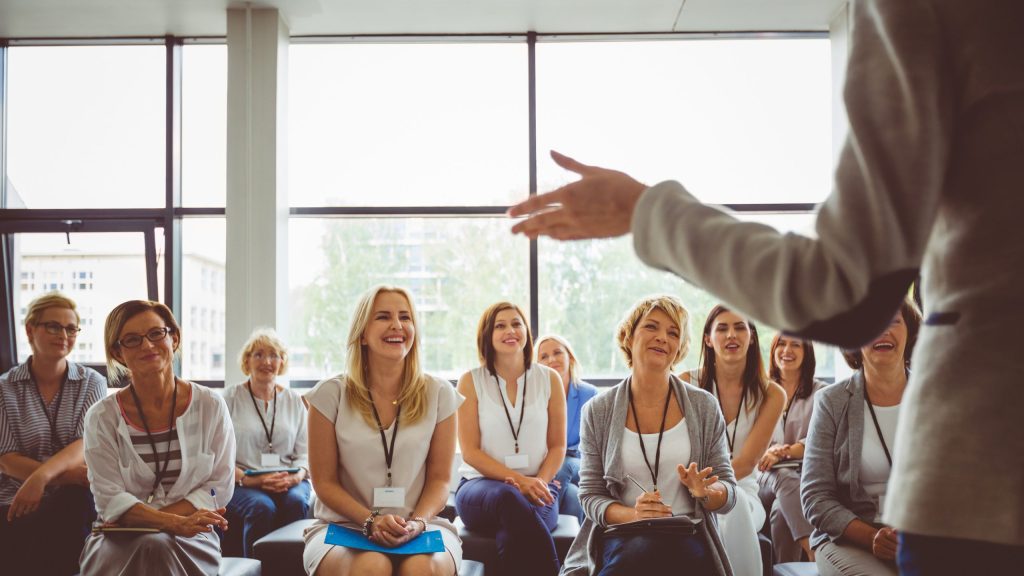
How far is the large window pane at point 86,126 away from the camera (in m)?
6.38

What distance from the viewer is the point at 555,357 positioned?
5195mm

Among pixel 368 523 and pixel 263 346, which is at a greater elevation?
pixel 263 346

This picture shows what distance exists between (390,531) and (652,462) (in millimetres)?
1115

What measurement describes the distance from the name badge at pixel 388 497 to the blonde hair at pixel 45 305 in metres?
2.14

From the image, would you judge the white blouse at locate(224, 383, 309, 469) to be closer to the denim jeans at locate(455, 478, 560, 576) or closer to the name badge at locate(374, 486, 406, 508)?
the denim jeans at locate(455, 478, 560, 576)

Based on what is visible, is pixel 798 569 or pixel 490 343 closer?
pixel 798 569

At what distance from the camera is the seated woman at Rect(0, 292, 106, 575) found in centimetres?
336

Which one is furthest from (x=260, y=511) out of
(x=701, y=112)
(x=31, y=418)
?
(x=701, y=112)

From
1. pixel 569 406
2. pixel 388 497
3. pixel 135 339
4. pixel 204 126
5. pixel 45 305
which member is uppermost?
pixel 204 126

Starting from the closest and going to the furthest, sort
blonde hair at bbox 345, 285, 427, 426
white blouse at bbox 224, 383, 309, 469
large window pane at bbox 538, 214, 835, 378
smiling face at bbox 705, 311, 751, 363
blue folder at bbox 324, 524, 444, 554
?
1. blue folder at bbox 324, 524, 444, 554
2. blonde hair at bbox 345, 285, 427, 426
3. smiling face at bbox 705, 311, 751, 363
4. white blouse at bbox 224, 383, 309, 469
5. large window pane at bbox 538, 214, 835, 378

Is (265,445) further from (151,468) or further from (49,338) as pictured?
(151,468)

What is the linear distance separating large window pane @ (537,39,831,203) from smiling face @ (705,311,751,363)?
2698 mm

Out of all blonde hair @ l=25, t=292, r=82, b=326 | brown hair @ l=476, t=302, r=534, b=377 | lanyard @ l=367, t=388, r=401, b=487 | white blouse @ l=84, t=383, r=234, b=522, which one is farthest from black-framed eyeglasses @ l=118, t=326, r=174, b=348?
brown hair @ l=476, t=302, r=534, b=377

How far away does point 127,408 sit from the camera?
307 cm
